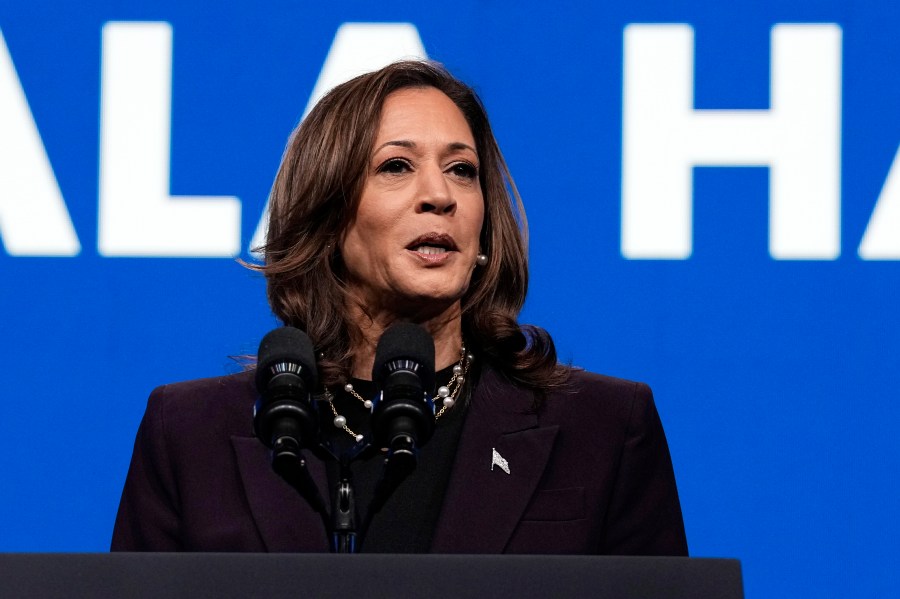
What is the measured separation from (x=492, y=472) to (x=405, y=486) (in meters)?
0.14

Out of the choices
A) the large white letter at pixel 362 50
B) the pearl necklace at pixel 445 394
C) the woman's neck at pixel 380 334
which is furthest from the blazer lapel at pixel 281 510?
the large white letter at pixel 362 50

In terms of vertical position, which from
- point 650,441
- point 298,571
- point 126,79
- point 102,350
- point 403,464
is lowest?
point 298,571

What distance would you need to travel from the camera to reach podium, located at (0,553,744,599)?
50.9 inches

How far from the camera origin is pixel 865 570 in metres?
2.82

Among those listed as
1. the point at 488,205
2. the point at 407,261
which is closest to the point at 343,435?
the point at 407,261

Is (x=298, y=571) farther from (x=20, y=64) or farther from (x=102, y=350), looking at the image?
(x=20, y=64)

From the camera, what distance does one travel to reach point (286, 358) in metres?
1.50

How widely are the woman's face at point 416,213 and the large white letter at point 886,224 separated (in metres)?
1.00

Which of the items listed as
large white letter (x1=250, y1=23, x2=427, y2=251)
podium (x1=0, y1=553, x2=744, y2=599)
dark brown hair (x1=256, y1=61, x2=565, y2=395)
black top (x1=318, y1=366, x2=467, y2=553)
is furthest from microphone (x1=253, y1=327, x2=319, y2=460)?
large white letter (x1=250, y1=23, x2=427, y2=251)

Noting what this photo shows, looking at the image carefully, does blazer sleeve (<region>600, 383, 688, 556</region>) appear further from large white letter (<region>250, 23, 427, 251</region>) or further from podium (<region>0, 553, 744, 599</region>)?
large white letter (<region>250, 23, 427, 251</region>)

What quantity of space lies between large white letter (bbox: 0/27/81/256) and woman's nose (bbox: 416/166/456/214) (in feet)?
3.62

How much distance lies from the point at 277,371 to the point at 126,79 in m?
1.72

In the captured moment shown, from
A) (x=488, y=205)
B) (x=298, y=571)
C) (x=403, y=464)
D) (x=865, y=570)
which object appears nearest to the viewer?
(x=298, y=571)

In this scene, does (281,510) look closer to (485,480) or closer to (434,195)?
(485,480)
